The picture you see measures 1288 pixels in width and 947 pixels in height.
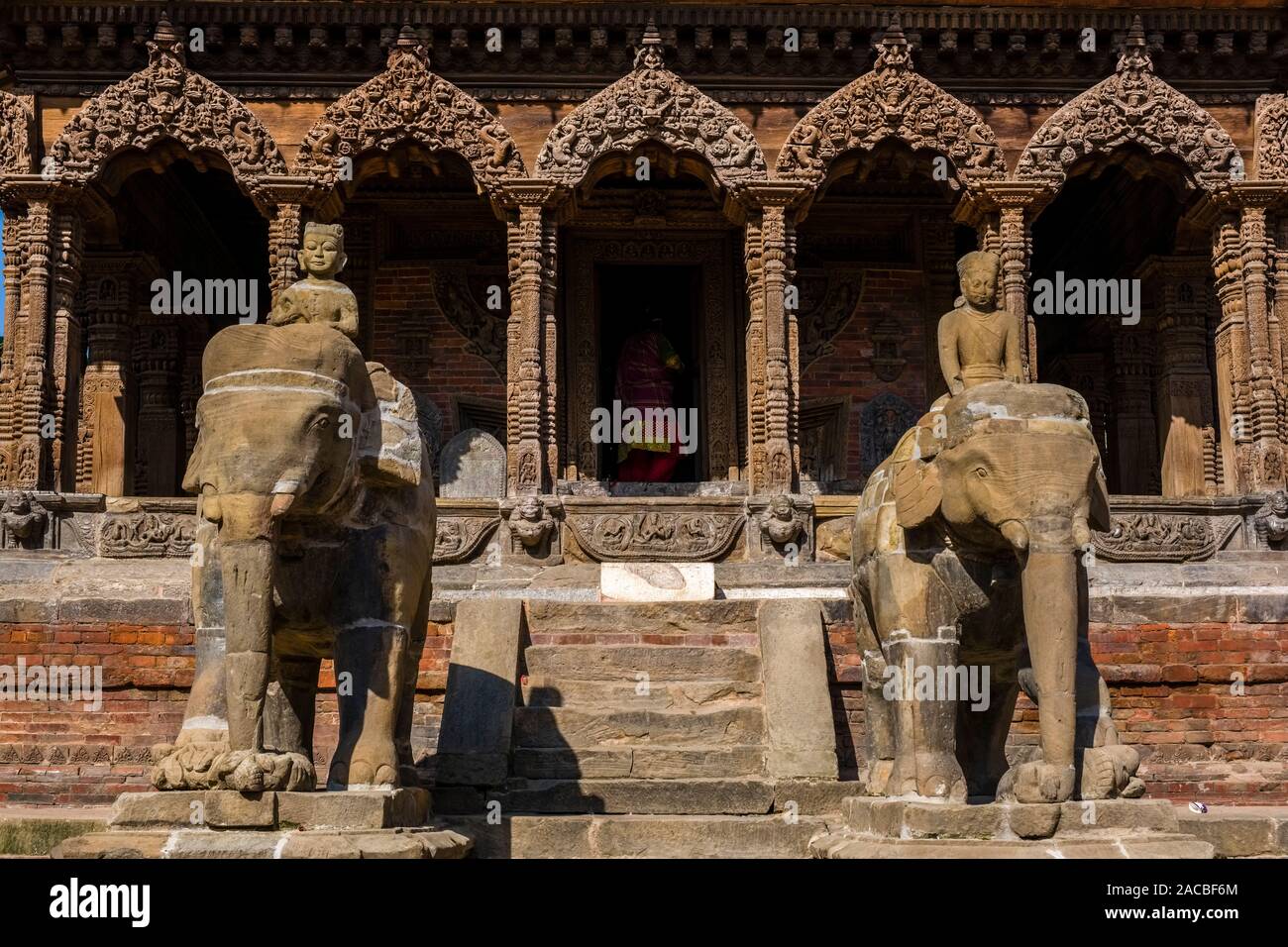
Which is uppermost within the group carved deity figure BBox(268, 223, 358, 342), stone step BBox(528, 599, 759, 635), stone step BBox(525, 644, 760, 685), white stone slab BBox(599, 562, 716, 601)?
carved deity figure BBox(268, 223, 358, 342)

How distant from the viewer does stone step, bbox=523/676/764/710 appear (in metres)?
11.8

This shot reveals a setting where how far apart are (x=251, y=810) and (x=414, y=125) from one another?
1102 cm

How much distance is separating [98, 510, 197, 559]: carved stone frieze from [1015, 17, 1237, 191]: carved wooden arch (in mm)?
8969

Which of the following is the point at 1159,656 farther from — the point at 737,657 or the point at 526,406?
the point at 526,406

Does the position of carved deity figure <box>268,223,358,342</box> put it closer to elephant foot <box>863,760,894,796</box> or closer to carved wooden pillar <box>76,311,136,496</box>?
elephant foot <box>863,760,894,796</box>

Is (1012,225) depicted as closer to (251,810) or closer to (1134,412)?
(1134,412)

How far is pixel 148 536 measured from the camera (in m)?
15.9

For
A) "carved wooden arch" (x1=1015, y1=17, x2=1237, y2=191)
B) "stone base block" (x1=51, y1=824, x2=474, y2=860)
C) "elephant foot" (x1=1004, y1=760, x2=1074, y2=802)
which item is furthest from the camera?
"carved wooden arch" (x1=1015, y1=17, x2=1237, y2=191)

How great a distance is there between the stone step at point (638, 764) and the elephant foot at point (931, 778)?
2.58 meters

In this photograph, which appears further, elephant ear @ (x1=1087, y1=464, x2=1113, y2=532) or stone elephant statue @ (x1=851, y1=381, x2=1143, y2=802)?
elephant ear @ (x1=1087, y1=464, x2=1113, y2=532)

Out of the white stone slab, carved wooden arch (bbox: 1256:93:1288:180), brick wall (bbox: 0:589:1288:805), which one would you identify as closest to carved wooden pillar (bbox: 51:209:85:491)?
brick wall (bbox: 0:589:1288:805)

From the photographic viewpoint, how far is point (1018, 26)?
17.6 meters

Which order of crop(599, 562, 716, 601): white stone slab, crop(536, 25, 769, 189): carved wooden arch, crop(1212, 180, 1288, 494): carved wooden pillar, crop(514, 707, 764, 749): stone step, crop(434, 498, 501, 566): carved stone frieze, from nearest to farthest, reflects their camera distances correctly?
A: 1. crop(514, 707, 764, 749): stone step
2. crop(599, 562, 716, 601): white stone slab
3. crop(434, 498, 501, 566): carved stone frieze
4. crop(1212, 180, 1288, 494): carved wooden pillar
5. crop(536, 25, 769, 189): carved wooden arch

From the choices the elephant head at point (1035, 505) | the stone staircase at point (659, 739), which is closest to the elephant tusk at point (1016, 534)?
the elephant head at point (1035, 505)
